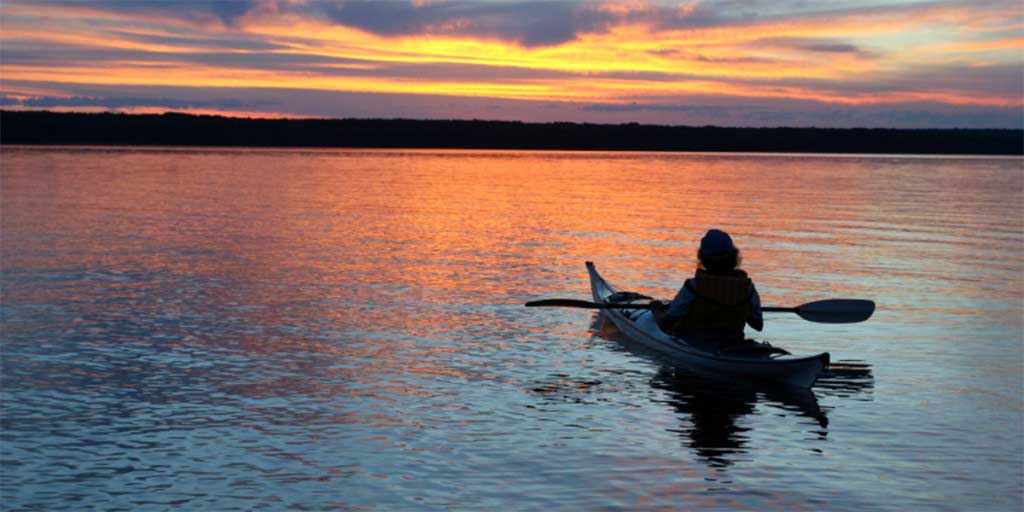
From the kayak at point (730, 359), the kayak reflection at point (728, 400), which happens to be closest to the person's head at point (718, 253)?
the kayak at point (730, 359)

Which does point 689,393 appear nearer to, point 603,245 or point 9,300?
point 9,300

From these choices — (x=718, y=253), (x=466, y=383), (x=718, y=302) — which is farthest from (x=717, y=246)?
(x=466, y=383)

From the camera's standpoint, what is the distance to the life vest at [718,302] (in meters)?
13.0

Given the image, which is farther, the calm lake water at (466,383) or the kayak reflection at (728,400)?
the kayak reflection at (728,400)

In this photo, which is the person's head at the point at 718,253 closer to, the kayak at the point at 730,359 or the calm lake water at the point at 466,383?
the kayak at the point at 730,359

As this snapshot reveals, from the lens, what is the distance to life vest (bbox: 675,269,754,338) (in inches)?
512

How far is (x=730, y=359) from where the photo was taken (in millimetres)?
13234

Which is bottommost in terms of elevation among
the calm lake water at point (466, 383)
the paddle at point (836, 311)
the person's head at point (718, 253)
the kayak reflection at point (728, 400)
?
the kayak reflection at point (728, 400)

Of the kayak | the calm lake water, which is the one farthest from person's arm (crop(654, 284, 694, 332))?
the calm lake water

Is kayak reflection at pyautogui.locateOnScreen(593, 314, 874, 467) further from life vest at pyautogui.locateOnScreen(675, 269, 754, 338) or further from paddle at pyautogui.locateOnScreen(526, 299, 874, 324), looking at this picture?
paddle at pyautogui.locateOnScreen(526, 299, 874, 324)

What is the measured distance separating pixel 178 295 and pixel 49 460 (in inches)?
392

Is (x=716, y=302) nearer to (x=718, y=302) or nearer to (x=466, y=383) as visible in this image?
(x=718, y=302)

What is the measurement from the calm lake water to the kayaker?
0.64 m

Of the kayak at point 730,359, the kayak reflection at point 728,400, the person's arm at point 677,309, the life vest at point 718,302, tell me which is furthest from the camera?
the person's arm at point 677,309
